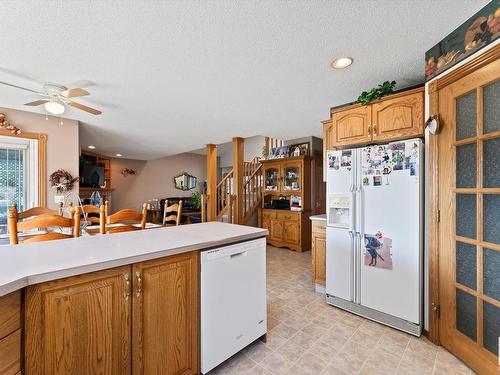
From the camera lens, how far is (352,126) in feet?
8.12

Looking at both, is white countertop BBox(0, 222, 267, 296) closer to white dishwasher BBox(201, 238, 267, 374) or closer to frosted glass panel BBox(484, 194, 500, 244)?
white dishwasher BBox(201, 238, 267, 374)

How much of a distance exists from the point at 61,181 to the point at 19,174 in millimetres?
542

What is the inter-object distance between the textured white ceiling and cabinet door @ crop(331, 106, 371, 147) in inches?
11.2

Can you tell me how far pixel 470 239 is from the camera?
162 centimetres

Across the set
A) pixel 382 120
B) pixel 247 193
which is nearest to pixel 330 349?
pixel 382 120

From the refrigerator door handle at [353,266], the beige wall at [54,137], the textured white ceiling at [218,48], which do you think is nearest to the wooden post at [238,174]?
the textured white ceiling at [218,48]

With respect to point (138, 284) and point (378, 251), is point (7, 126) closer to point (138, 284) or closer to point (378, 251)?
point (138, 284)

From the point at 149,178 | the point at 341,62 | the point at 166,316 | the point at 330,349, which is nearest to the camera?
the point at 166,316

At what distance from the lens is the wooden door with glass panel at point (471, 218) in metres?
1.48

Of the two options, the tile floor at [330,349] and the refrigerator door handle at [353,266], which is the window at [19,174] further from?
the refrigerator door handle at [353,266]

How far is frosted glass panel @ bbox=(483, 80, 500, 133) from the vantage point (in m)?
1.46

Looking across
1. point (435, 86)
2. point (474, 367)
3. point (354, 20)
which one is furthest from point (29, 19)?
point (474, 367)

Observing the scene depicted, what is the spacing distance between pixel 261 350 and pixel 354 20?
2.45 metres

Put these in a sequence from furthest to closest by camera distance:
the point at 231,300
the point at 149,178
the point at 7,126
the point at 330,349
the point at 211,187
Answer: the point at 149,178 < the point at 211,187 < the point at 7,126 < the point at 330,349 < the point at 231,300
